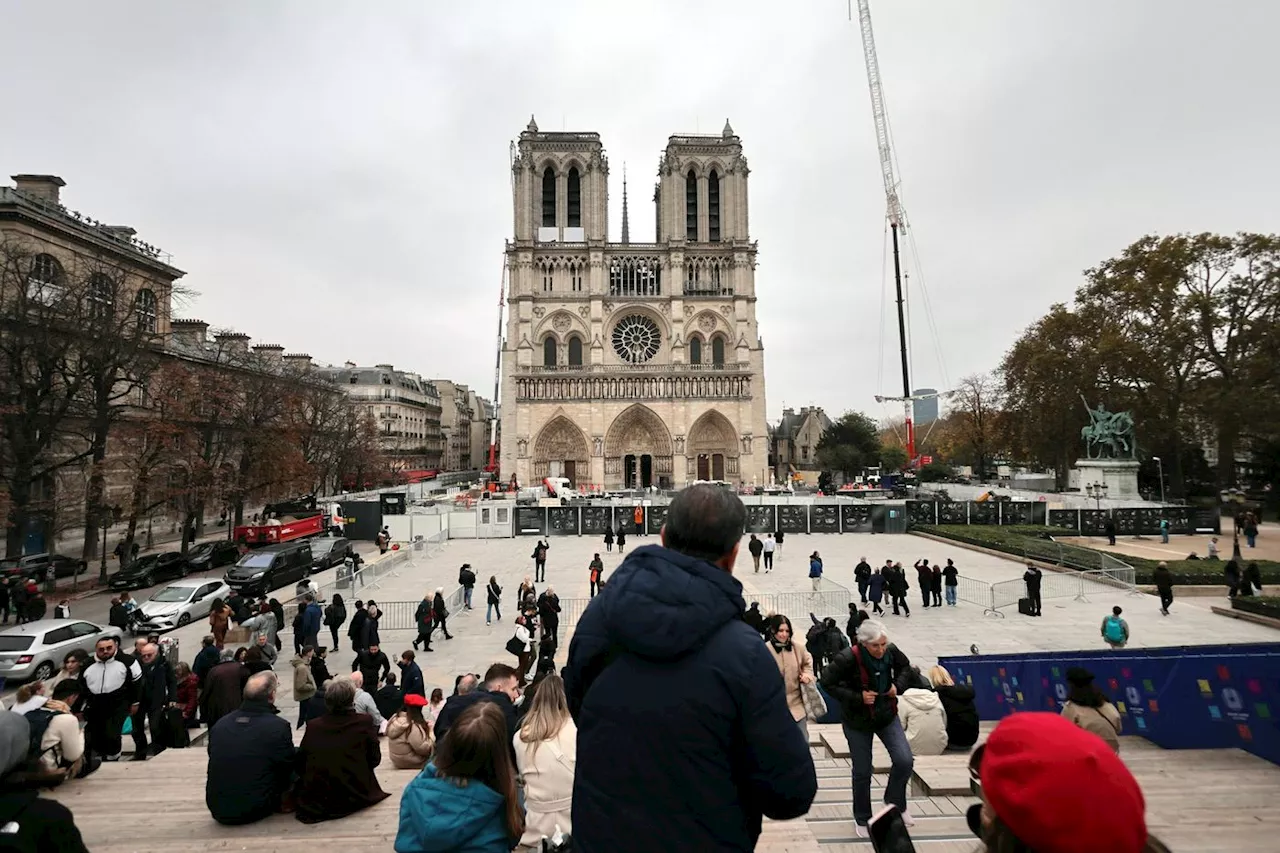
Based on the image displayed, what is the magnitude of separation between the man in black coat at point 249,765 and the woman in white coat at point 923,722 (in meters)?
4.73

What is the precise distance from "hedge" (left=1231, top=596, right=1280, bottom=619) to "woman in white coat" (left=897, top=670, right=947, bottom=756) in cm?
1169

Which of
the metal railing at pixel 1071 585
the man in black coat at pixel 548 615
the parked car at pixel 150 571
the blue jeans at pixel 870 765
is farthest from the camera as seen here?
the parked car at pixel 150 571

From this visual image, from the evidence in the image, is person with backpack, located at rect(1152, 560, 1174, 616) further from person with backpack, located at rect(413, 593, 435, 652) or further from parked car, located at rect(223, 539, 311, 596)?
parked car, located at rect(223, 539, 311, 596)

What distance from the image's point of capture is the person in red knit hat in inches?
49.4

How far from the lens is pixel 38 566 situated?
59.5 feet

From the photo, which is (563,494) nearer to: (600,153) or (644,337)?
(644,337)

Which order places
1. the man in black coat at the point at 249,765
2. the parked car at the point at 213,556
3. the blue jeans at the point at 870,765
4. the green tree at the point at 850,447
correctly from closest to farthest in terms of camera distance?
the man in black coat at the point at 249,765, the blue jeans at the point at 870,765, the parked car at the point at 213,556, the green tree at the point at 850,447

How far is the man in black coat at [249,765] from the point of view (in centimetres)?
372

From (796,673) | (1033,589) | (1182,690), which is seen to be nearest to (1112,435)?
(1033,589)

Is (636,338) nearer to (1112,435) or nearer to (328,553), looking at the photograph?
(1112,435)

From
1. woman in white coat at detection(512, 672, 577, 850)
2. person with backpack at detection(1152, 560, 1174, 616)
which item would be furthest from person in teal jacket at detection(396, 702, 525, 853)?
person with backpack at detection(1152, 560, 1174, 616)

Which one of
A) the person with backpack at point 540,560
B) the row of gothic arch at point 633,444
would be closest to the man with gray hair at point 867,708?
the person with backpack at point 540,560

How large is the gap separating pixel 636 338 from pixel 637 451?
931cm

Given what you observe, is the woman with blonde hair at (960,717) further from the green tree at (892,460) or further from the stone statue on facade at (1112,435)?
the green tree at (892,460)
